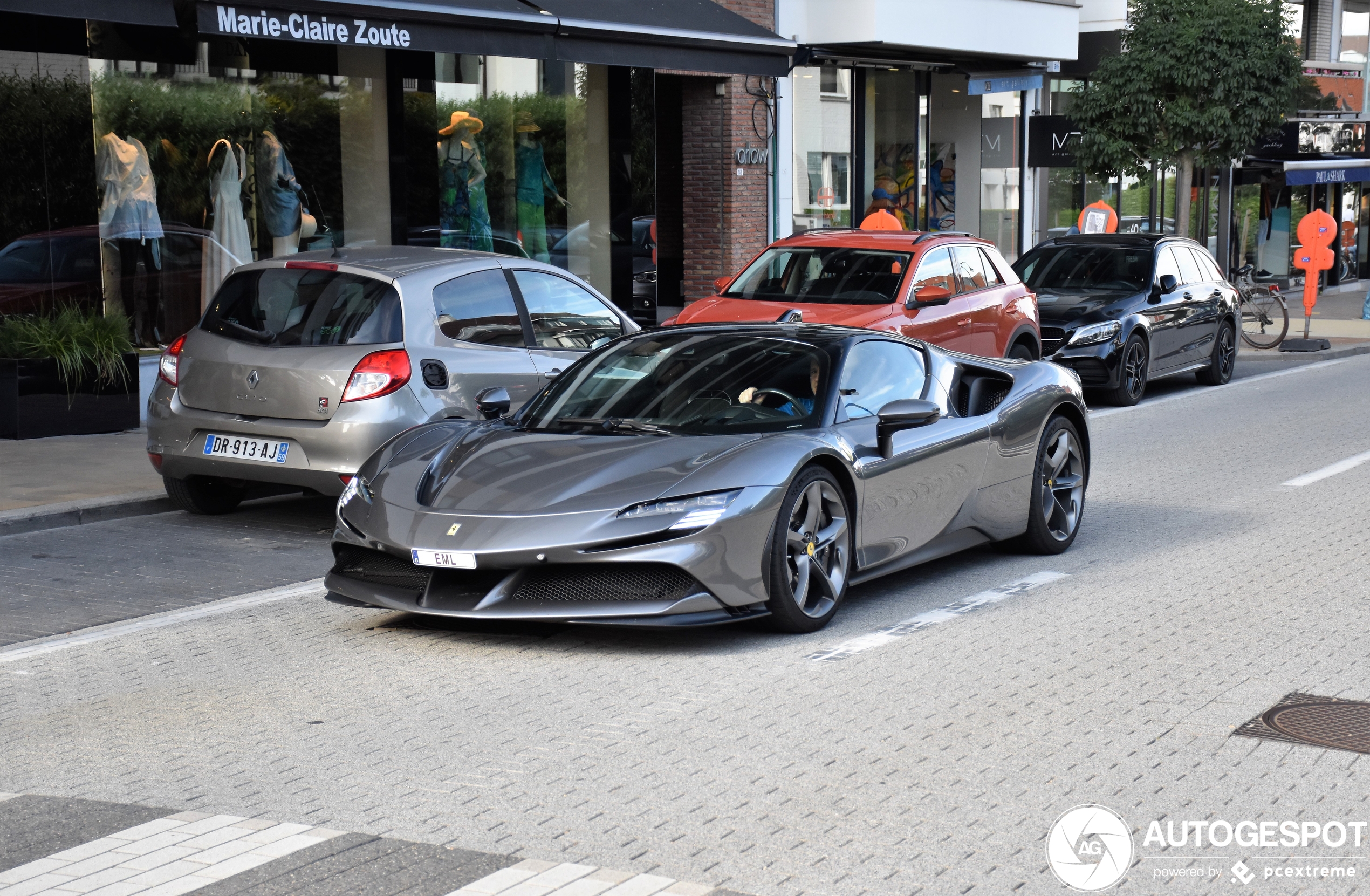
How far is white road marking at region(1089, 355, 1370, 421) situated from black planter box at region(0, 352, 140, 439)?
8458 mm

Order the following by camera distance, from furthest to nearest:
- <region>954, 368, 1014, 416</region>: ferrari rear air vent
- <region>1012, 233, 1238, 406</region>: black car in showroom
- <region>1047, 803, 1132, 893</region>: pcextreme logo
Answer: <region>1012, 233, 1238, 406</region>: black car in showroom, <region>954, 368, 1014, 416</region>: ferrari rear air vent, <region>1047, 803, 1132, 893</region>: pcextreme logo

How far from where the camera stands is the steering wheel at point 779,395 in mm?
7160

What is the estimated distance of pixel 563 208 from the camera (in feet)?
66.4

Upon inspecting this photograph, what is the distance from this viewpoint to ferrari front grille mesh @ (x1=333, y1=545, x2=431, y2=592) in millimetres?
6551

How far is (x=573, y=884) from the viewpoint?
4.11 meters

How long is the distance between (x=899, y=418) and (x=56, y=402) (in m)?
8.36

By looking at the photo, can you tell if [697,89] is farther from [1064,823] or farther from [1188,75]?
[1064,823]

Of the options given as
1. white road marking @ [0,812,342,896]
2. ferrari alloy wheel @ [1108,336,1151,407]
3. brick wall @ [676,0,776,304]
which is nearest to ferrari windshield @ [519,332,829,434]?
white road marking @ [0,812,342,896]

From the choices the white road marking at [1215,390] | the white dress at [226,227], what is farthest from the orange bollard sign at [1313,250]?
the white dress at [226,227]

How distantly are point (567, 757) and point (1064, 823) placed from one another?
1.54 meters

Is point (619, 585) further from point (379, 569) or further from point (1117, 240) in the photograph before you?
point (1117, 240)

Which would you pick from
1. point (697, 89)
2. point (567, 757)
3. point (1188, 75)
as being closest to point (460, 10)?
point (697, 89)

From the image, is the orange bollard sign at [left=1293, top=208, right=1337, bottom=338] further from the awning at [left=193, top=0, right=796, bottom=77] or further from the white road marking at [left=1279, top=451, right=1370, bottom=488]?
the white road marking at [left=1279, top=451, right=1370, bottom=488]

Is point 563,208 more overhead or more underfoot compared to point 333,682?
more overhead
